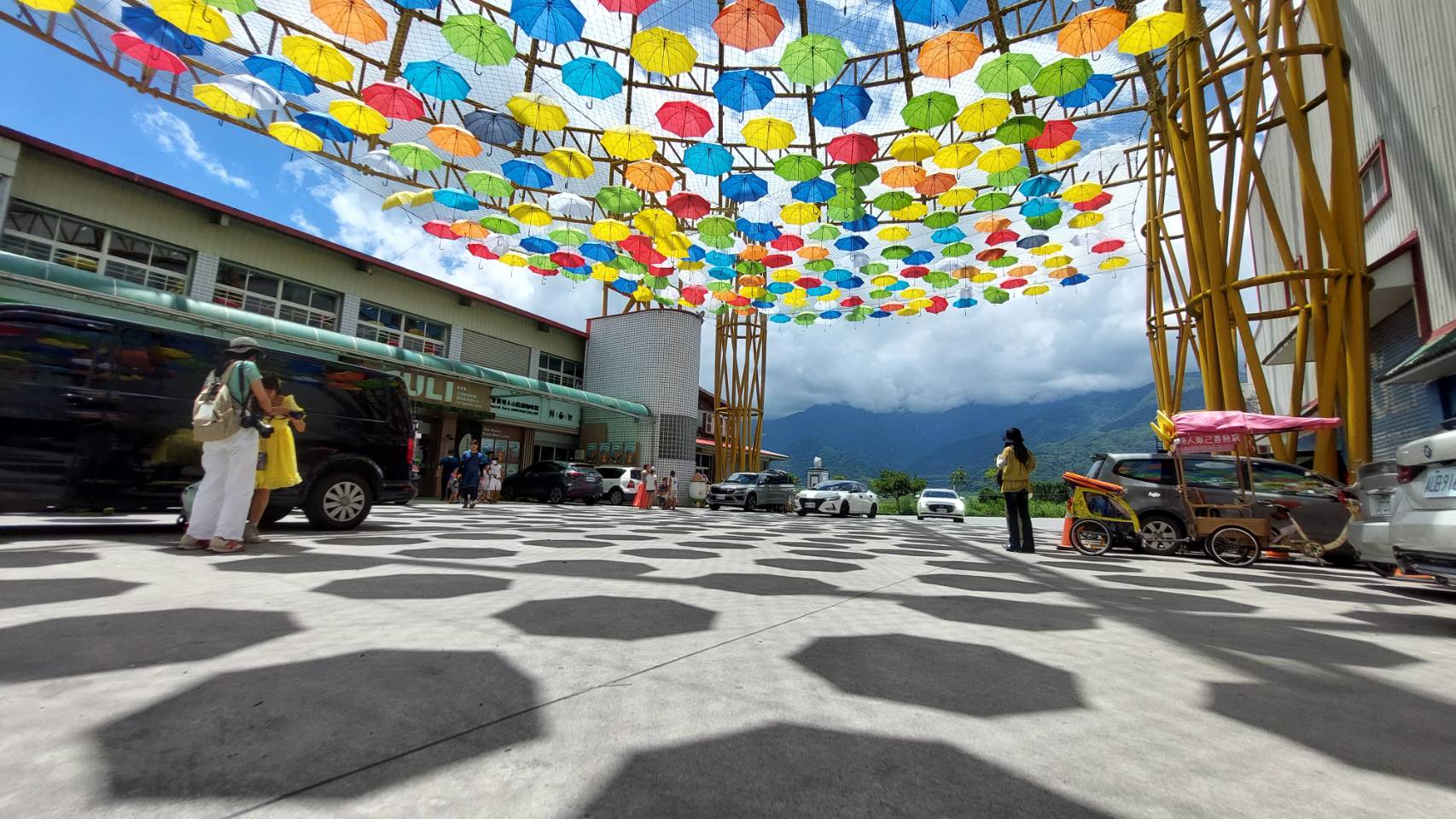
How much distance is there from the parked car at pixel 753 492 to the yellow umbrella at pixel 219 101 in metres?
17.1

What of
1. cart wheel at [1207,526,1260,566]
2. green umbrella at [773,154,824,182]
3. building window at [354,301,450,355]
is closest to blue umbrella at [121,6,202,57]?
building window at [354,301,450,355]

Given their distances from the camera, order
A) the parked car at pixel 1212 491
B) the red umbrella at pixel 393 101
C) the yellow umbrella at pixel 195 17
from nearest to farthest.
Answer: the parked car at pixel 1212 491
the yellow umbrella at pixel 195 17
the red umbrella at pixel 393 101

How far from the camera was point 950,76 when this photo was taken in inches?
476

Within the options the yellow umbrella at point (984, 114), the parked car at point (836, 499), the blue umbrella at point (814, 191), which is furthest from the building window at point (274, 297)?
the yellow umbrella at point (984, 114)

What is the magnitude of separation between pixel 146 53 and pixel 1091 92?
1811 cm

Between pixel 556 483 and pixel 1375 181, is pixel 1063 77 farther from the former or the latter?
pixel 556 483

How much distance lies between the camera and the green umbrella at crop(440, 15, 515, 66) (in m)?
10.9

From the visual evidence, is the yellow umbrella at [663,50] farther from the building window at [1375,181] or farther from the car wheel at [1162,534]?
the building window at [1375,181]

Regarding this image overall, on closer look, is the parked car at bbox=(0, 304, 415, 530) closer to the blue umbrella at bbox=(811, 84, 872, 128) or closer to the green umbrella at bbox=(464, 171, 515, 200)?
the green umbrella at bbox=(464, 171, 515, 200)

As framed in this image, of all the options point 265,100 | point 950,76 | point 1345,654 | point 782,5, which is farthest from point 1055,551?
point 265,100

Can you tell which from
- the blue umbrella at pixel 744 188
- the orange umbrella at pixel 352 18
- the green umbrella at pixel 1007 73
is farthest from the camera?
the blue umbrella at pixel 744 188

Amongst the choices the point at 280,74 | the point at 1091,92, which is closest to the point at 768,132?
the point at 1091,92

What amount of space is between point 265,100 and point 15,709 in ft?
41.9

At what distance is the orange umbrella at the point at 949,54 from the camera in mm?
11516
